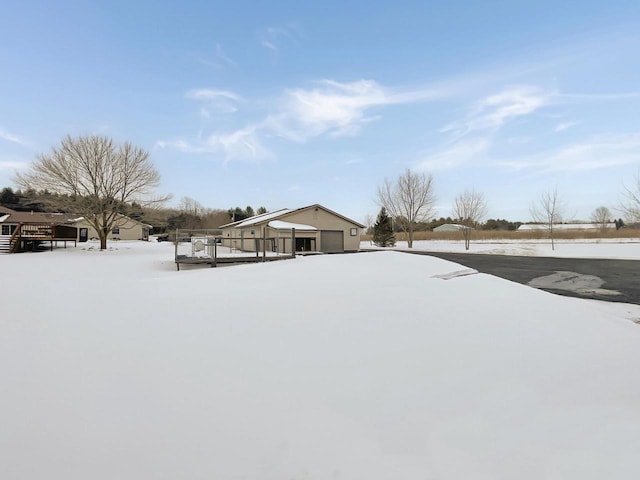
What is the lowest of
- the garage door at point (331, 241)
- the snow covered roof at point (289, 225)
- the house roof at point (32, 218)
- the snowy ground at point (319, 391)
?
the snowy ground at point (319, 391)

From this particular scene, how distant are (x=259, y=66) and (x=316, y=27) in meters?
3.23

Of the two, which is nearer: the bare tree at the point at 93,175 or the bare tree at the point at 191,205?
the bare tree at the point at 93,175

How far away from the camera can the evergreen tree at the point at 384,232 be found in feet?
127

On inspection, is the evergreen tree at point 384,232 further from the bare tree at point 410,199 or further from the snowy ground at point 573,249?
the snowy ground at point 573,249

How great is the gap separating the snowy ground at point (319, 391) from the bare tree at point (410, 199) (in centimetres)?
3375

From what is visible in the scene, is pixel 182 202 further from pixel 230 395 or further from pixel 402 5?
pixel 230 395

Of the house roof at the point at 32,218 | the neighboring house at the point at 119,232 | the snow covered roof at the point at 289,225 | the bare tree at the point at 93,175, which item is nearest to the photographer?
the snow covered roof at the point at 289,225

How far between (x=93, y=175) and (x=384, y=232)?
29.2 meters

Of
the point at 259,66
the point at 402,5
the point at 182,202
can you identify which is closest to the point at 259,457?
the point at 402,5

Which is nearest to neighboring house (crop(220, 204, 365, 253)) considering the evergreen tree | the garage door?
the garage door

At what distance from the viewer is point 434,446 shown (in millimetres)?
2088

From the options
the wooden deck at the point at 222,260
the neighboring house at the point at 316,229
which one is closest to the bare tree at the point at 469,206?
the neighboring house at the point at 316,229

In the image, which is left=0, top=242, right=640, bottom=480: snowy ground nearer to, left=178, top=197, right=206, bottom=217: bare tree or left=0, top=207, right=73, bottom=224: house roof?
left=0, top=207, right=73, bottom=224: house roof

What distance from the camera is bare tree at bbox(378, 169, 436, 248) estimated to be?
3772 centimetres
